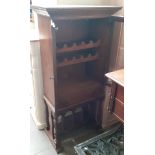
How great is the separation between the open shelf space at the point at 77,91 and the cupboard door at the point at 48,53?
0.10 meters

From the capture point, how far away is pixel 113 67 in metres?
1.71

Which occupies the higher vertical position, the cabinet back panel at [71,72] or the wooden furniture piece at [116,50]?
the wooden furniture piece at [116,50]

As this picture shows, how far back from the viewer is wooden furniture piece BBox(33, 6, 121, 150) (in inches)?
51.8

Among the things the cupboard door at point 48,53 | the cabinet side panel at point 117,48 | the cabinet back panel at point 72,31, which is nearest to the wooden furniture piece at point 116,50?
the cabinet side panel at point 117,48

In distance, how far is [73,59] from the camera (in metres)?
1.46

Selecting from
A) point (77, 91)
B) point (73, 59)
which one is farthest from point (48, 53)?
point (77, 91)

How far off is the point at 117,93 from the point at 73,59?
→ 21.4 inches

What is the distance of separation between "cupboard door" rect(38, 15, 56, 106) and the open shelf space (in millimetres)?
102

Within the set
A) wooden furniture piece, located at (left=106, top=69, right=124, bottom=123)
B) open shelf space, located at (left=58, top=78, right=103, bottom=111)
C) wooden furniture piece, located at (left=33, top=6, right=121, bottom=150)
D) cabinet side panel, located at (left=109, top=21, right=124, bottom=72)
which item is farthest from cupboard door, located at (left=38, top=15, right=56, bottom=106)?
cabinet side panel, located at (left=109, top=21, right=124, bottom=72)

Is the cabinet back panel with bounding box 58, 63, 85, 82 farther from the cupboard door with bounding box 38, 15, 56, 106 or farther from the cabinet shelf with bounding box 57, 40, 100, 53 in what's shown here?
the cabinet shelf with bounding box 57, 40, 100, 53

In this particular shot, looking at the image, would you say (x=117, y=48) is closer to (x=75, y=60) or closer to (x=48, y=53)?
(x=75, y=60)

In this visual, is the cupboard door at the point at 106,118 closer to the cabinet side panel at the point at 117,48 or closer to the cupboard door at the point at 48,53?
the cabinet side panel at the point at 117,48

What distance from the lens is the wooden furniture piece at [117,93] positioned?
3.28 feet
